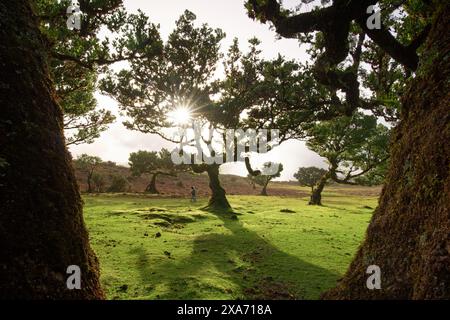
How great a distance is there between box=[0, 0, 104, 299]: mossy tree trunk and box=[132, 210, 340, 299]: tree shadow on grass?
4.78 metres

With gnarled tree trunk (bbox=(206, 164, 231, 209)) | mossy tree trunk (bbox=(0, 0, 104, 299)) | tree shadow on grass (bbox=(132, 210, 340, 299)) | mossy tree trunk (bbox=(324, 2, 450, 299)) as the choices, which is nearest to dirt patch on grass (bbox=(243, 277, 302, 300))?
tree shadow on grass (bbox=(132, 210, 340, 299))

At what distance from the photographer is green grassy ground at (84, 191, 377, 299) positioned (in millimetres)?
9359

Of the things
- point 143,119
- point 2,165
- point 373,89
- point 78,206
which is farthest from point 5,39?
point 143,119

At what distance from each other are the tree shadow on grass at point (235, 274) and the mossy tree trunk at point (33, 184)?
4779mm

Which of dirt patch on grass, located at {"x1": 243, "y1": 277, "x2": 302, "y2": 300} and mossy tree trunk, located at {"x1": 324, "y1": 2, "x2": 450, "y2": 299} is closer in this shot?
mossy tree trunk, located at {"x1": 324, "y1": 2, "x2": 450, "y2": 299}

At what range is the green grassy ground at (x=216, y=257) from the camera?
9.36 metres

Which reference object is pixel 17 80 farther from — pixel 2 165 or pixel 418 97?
pixel 418 97

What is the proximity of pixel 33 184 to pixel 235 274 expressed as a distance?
8.41m

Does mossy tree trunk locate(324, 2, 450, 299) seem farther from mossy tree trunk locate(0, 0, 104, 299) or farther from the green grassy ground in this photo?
mossy tree trunk locate(0, 0, 104, 299)

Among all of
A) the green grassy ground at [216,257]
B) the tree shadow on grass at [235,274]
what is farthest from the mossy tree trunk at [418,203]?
the green grassy ground at [216,257]

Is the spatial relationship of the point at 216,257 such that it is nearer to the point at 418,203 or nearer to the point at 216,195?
the point at 418,203

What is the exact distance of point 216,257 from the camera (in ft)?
43.8

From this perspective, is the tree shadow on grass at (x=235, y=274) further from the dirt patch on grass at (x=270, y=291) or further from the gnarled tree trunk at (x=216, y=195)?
the gnarled tree trunk at (x=216, y=195)

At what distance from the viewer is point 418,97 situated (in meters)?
6.15
